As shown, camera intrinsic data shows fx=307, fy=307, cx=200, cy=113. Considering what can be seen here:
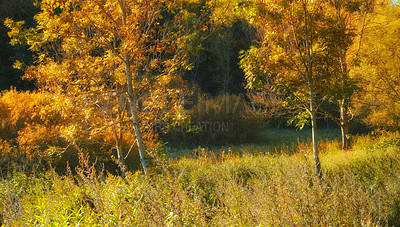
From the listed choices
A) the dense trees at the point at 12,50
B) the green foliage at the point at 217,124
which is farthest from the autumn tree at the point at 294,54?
the dense trees at the point at 12,50

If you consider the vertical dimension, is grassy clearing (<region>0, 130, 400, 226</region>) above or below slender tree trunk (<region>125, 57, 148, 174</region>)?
below

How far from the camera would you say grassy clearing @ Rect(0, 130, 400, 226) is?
115 inches

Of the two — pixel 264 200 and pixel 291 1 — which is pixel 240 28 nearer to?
pixel 291 1

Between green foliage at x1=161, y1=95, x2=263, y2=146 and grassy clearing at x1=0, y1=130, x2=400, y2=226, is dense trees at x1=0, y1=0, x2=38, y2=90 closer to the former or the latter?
green foliage at x1=161, y1=95, x2=263, y2=146

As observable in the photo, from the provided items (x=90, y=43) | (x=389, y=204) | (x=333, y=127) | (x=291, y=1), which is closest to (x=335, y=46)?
(x=291, y=1)

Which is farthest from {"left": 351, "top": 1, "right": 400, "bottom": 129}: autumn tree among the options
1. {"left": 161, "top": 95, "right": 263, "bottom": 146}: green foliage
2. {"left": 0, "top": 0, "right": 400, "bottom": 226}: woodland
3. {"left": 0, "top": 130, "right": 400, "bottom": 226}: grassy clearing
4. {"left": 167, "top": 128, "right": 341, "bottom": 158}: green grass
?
{"left": 161, "top": 95, "right": 263, "bottom": 146}: green foliage

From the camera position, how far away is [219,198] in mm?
3688

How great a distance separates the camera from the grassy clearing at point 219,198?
2.93 metres

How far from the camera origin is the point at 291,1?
215 inches

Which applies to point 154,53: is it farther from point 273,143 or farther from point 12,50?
point 12,50

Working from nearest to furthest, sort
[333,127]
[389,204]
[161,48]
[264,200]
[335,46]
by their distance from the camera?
1. [264,200]
2. [389,204]
3. [161,48]
4. [335,46]
5. [333,127]

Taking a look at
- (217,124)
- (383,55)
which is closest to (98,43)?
(217,124)

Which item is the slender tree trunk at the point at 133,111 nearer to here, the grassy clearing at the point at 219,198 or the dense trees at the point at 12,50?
the grassy clearing at the point at 219,198

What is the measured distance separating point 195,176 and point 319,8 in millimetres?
3878
